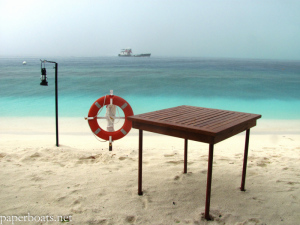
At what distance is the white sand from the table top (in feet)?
1.65

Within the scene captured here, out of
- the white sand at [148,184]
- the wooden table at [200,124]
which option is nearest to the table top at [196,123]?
the wooden table at [200,124]

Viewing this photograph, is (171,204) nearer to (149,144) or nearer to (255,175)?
(255,175)

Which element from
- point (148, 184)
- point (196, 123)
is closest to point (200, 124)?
point (196, 123)

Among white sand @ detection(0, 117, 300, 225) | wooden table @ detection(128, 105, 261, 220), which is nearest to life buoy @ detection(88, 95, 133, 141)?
white sand @ detection(0, 117, 300, 225)

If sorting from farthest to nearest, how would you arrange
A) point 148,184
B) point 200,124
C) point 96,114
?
point 96,114, point 148,184, point 200,124

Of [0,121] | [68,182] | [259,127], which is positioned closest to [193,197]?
[68,182]

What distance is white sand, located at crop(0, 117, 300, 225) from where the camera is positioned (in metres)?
1.82

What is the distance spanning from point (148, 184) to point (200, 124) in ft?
2.45

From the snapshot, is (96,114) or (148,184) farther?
(96,114)

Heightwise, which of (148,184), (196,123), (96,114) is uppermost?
(196,123)

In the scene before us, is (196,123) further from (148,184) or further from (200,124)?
(148,184)

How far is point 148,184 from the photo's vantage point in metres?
2.26

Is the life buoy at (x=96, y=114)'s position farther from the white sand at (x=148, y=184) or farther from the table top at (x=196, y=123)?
the table top at (x=196, y=123)

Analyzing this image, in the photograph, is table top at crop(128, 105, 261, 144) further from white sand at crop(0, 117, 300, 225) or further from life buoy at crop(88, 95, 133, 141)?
life buoy at crop(88, 95, 133, 141)
